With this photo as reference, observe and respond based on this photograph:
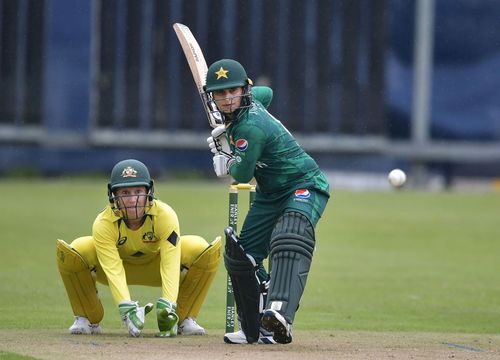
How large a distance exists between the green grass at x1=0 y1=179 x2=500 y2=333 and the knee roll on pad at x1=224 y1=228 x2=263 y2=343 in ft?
4.93

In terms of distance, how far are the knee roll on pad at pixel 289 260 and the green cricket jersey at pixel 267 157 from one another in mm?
288

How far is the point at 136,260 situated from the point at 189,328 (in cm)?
65

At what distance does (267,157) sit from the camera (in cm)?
827

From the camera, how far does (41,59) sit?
30.9m

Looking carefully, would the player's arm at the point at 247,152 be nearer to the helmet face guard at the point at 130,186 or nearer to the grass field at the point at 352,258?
the helmet face guard at the point at 130,186

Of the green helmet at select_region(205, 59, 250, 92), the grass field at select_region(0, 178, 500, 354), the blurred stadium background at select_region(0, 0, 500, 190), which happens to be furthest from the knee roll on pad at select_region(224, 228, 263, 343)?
the blurred stadium background at select_region(0, 0, 500, 190)

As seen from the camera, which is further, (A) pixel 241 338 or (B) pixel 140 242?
(B) pixel 140 242

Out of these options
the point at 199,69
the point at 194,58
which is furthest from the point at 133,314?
the point at 194,58

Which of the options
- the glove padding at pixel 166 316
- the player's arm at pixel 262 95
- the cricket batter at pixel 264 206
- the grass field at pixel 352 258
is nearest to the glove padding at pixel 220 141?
the cricket batter at pixel 264 206

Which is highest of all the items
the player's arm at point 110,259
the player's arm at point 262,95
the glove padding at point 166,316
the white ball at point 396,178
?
the player's arm at point 262,95

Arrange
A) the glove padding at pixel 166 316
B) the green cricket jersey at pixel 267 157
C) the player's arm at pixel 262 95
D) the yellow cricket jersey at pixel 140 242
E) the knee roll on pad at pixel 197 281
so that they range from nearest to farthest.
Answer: the green cricket jersey at pixel 267 157 < the glove padding at pixel 166 316 < the yellow cricket jersey at pixel 140 242 < the player's arm at pixel 262 95 < the knee roll on pad at pixel 197 281

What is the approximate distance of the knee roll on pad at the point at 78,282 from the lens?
8758mm

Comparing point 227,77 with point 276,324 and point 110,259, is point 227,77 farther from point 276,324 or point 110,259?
point 276,324

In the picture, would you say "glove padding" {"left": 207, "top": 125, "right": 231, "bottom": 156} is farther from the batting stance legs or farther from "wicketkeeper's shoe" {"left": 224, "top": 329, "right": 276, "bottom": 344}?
"wicketkeeper's shoe" {"left": 224, "top": 329, "right": 276, "bottom": 344}
